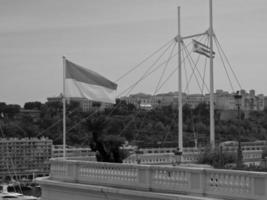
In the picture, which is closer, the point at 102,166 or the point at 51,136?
the point at 102,166

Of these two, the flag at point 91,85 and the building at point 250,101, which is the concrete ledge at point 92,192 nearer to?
the flag at point 91,85

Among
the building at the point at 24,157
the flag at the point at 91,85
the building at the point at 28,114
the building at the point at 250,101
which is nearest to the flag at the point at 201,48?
the flag at the point at 91,85

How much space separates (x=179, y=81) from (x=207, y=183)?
Result: 13.2 m

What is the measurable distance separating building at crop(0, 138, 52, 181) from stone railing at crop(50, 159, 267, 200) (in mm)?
74173

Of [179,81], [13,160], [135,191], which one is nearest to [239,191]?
[135,191]

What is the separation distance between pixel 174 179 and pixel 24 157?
303ft

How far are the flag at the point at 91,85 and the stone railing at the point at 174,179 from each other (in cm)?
313

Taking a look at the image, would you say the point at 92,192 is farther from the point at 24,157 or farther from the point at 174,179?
the point at 24,157

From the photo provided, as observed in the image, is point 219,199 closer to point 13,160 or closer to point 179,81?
point 179,81

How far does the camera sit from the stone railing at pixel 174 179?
1335cm

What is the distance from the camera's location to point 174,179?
15273 millimetres

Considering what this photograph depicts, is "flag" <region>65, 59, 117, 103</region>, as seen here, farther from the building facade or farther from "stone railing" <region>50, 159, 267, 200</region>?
the building facade

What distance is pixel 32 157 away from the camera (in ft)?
352

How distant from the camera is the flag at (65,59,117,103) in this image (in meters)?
21.9
